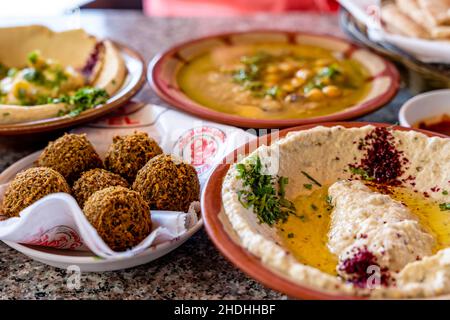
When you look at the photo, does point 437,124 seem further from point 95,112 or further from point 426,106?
point 95,112

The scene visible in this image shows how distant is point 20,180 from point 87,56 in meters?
1.21

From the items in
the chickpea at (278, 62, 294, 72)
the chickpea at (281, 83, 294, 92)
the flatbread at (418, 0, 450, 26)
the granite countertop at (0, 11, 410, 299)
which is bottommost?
the granite countertop at (0, 11, 410, 299)

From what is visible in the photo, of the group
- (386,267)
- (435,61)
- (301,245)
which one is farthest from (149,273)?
(435,61)

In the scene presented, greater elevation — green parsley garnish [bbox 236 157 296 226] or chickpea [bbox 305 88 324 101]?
green parsley garnish [bbox 236 157 296 226]

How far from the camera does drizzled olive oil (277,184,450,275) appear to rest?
145 cm

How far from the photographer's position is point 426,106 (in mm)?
2279

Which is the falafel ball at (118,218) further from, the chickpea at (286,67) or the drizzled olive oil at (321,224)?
the chickpea at (286,67)

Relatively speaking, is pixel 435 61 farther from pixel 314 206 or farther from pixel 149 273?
pixel 149 273

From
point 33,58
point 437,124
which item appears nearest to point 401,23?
point 437,124

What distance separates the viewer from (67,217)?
1570mm

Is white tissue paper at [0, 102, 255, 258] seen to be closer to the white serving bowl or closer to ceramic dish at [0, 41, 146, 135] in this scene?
ceramic dish at [0, 41, 146, 135]

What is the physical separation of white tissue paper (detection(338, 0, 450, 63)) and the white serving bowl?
180 millimetres

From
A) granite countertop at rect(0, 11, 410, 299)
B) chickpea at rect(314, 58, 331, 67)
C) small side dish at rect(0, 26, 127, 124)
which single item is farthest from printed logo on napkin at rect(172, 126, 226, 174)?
chickpea at rect(314, 58, 331, 67)

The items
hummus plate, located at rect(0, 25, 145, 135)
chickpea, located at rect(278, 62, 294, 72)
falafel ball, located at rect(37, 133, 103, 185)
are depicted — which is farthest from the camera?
chickpea, located at rect(278, 62, 294, 72)
